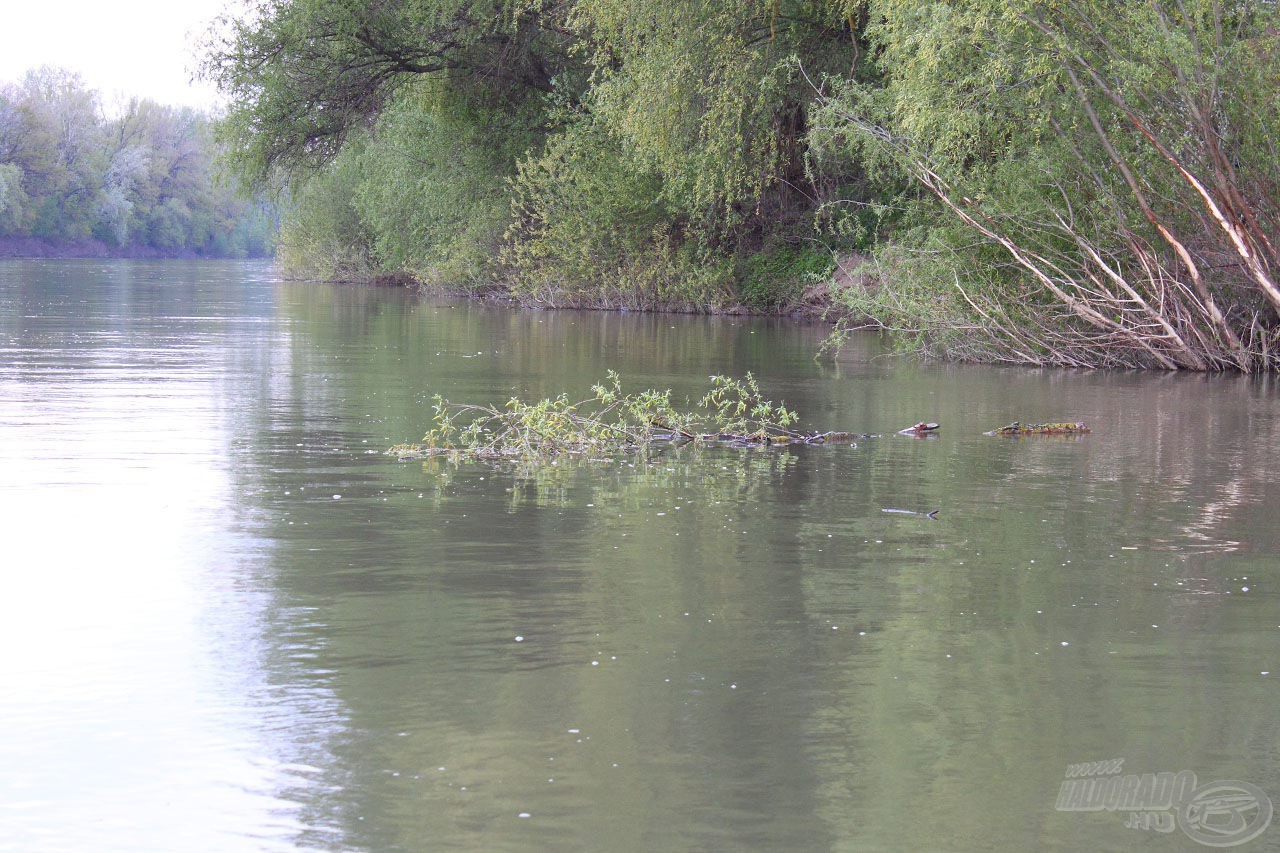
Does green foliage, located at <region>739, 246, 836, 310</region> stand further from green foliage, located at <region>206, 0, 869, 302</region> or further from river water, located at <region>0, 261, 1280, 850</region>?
river water, located at <region>0, 261, 1280, 850</region>

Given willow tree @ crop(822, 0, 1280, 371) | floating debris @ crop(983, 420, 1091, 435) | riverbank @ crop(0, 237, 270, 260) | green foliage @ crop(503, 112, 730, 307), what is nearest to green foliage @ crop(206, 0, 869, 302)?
green foliage @ crop(503, 112, 730, 307)

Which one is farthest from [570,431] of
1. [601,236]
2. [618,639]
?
[601,236]

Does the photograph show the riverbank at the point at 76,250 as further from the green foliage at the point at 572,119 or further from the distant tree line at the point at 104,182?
the green foliage at the point at 572,119

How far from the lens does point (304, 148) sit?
4131 centimetres

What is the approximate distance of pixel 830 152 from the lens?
1276 inches

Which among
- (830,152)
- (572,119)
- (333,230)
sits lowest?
(333,230)

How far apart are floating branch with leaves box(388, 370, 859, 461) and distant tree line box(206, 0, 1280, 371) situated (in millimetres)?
7745

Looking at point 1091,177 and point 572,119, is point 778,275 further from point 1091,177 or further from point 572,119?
point 1091,177

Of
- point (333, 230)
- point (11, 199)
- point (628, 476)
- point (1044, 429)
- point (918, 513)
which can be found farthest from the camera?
point (11, 199)

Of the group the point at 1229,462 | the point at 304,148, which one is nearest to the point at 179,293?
the point at 304,148

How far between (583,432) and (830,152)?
68.8 ft

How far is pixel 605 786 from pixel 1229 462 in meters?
9.14

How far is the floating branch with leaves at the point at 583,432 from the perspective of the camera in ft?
40.3

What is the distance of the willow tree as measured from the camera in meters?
19.4
